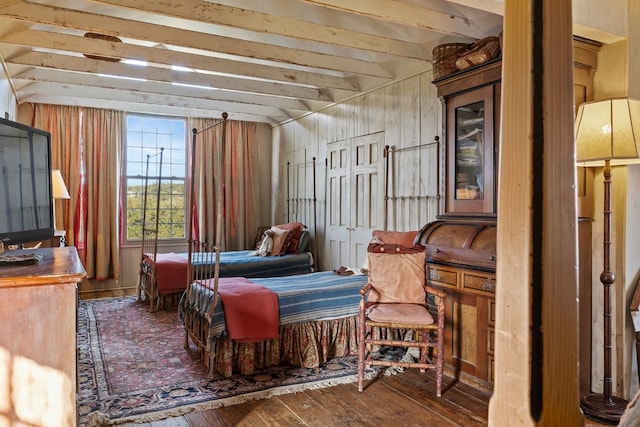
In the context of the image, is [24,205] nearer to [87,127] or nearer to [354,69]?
[354,69]

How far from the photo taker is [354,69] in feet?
13.9

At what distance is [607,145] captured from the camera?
2.19m

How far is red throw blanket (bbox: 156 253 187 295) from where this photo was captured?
4.89 meters

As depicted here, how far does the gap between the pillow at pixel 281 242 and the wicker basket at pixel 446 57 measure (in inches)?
116

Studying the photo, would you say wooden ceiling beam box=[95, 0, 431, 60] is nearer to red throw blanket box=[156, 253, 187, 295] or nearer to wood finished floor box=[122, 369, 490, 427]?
wood finished floor box=[122, 369, 490, 427]

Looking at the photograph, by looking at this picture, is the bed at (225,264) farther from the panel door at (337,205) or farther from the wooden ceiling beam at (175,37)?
the wooden ceiling beam at (175,37)

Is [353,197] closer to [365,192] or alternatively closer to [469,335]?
[365,192]

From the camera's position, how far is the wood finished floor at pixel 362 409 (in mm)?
2400

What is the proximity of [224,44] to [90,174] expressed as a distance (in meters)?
3.20

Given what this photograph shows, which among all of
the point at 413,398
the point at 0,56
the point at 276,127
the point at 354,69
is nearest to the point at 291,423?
the point at 413,398

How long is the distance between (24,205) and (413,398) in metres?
2.37

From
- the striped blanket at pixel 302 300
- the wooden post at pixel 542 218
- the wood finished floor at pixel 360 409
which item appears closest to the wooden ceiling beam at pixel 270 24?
the striped blanket at pixel 302 300

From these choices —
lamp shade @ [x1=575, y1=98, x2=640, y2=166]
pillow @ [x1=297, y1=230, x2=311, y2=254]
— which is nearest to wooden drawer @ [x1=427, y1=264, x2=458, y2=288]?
lamp shade @ [x1=575, y1=98, x2=640, y2=166]

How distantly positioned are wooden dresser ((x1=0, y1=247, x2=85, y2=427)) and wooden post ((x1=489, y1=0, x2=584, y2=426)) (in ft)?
4.87
